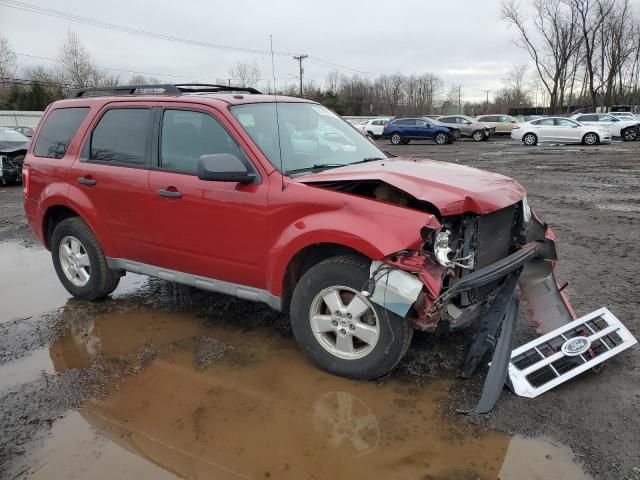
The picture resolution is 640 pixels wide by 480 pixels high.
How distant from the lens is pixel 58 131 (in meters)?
5.22

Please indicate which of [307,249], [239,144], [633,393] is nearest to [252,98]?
[239,144]

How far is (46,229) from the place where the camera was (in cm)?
538

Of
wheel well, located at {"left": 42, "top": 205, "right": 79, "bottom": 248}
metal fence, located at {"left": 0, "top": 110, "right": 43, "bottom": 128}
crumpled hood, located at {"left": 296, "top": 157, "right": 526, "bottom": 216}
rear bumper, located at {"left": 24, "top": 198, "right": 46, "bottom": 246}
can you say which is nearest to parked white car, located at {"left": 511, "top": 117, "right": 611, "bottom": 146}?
crumpled hood, located at {"left": 296, "top": 157, "right": 526, "bottom": 216}

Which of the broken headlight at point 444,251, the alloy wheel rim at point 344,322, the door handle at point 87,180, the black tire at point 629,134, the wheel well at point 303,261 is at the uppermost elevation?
the black tire at point 629,134

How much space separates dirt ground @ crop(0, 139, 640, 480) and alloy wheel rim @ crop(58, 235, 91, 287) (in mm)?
269

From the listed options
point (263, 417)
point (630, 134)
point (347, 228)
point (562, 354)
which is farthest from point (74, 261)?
point (630, 134)

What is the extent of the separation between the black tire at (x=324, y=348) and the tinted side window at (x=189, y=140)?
3.81ft

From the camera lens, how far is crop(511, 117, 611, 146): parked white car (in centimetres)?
2623

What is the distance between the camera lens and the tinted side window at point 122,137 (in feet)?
14.8

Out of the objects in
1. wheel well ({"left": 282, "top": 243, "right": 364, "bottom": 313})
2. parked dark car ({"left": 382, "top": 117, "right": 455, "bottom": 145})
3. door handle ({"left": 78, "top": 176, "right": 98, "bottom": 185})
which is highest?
parked dark car ({"left": 382, "top": 117, "right": 455, "bottom": 145})

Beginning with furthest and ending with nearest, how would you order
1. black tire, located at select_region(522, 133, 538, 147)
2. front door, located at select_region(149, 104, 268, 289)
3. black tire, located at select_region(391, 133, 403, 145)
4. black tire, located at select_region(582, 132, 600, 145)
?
black tire, located at select_region(391, 133, 403, 145) → black tire, located at select_region(522, 133, 538, 147) → black tire, located at select_region(582, 132, 600, 145) → front door, located at select_region(149, 104, 268, 289)

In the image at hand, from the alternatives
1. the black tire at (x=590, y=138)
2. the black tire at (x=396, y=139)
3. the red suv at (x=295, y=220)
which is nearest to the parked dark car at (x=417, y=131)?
the black tire at (x=396, y=139)

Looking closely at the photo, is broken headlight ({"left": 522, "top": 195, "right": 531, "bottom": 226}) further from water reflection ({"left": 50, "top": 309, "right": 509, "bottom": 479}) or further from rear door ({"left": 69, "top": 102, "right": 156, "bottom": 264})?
rear door ({"left": 69, "top": 102, "right": 156, "bottom": 264})

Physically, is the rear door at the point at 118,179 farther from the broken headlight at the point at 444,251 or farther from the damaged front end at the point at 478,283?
the broken headlight at the point at 444,251
